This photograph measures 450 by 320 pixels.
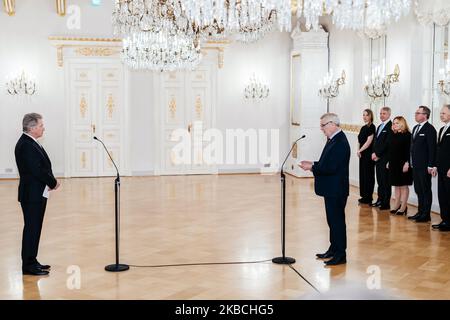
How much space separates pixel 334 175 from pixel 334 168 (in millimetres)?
110

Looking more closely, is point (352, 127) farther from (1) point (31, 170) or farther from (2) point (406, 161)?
(1) point (31, 170)

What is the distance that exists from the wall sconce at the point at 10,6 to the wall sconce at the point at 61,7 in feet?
2.94

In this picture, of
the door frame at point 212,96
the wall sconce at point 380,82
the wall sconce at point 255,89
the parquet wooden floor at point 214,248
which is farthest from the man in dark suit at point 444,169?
the door frame at point 212,96

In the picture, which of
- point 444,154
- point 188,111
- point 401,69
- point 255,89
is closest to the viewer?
point 444,154

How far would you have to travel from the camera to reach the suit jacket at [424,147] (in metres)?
8.19

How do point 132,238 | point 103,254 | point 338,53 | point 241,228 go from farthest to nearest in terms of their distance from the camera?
point 338,53 → point 241,228 → point 132,238 → point 103,254

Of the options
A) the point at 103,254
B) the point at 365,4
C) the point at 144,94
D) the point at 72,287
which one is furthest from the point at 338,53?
the point at 72,287

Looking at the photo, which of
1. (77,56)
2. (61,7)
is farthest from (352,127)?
(61,7)

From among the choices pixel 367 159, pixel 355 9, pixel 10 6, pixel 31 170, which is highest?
pixel 10 6

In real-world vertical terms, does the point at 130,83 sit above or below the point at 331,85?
above

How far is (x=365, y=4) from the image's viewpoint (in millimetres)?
6035

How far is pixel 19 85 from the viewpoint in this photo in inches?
512

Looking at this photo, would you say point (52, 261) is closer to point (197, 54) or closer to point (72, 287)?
point (72, 287)

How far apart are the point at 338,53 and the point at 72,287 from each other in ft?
29.2
